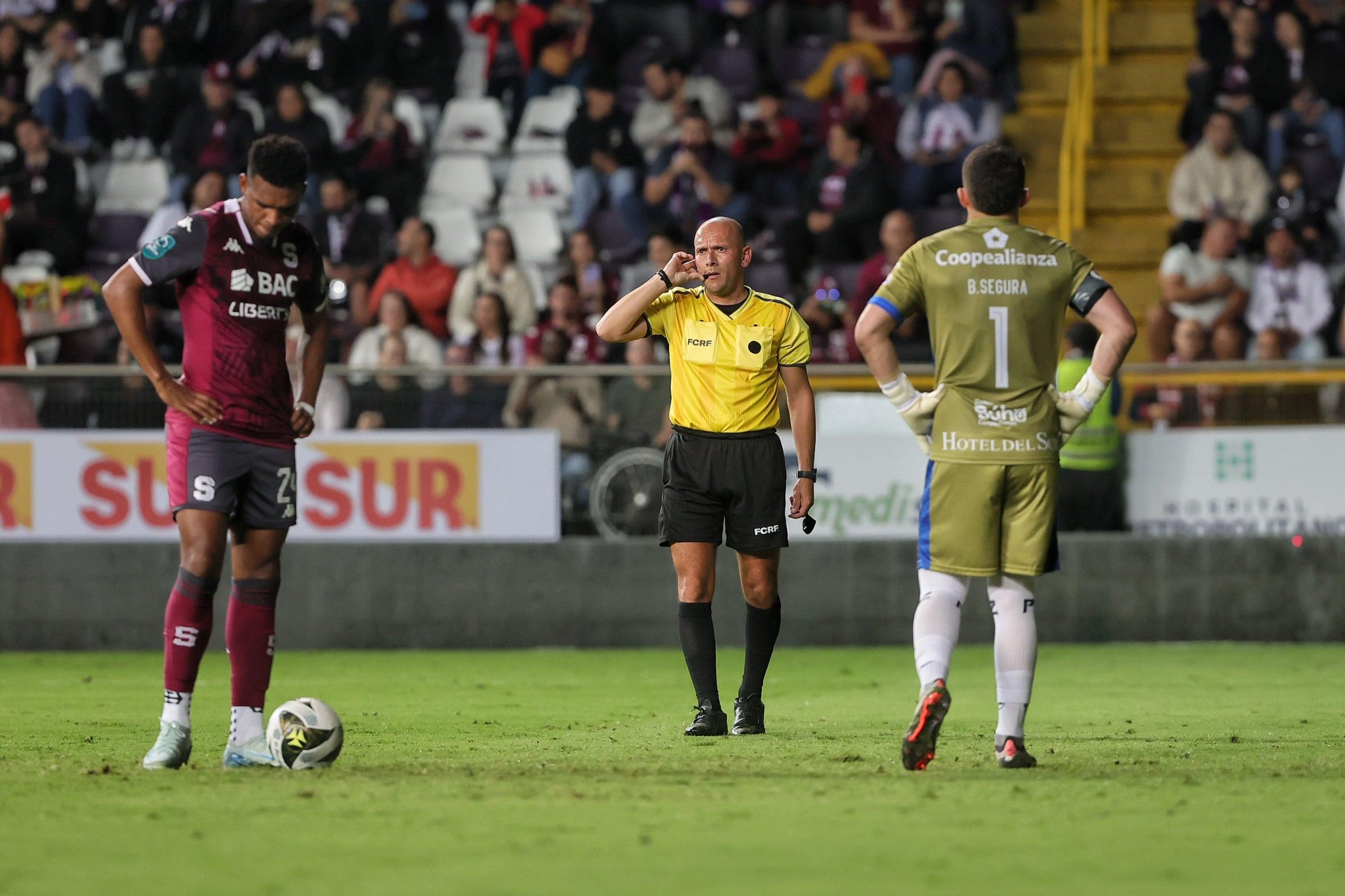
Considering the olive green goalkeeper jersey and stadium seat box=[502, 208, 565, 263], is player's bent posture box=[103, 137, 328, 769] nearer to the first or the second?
the olive green goalkeeper jersey

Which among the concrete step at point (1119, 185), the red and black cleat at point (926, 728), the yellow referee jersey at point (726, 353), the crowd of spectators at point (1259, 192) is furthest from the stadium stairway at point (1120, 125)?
the red and black cleat at point (926, 728)

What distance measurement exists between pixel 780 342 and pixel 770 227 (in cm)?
905

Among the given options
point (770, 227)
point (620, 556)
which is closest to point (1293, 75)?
point (770, 227)

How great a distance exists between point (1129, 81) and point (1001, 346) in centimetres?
1296

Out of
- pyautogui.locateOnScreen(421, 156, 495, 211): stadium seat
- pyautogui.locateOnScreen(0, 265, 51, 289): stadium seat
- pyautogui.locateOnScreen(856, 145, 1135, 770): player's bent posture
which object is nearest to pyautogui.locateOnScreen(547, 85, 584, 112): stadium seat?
pyautogui.locateOnScreen(421, 156, 495, 211): stadium seat

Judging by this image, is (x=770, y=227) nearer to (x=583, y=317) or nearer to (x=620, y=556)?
(x=583, y=317)

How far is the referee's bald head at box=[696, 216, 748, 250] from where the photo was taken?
7.76 meters

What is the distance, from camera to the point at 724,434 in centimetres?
796

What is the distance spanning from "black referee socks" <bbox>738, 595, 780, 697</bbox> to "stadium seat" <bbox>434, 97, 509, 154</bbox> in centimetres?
1101

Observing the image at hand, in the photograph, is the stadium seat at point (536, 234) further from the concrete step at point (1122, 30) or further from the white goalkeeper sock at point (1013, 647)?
the white goalkeeper sock at point (1013, 647)

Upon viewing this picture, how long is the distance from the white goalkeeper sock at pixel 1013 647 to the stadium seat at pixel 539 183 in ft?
38.6

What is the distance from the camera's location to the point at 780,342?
7992 mm

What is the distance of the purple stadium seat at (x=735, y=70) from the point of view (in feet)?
61.0

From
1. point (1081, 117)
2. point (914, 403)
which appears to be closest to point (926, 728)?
point (914, 403)
